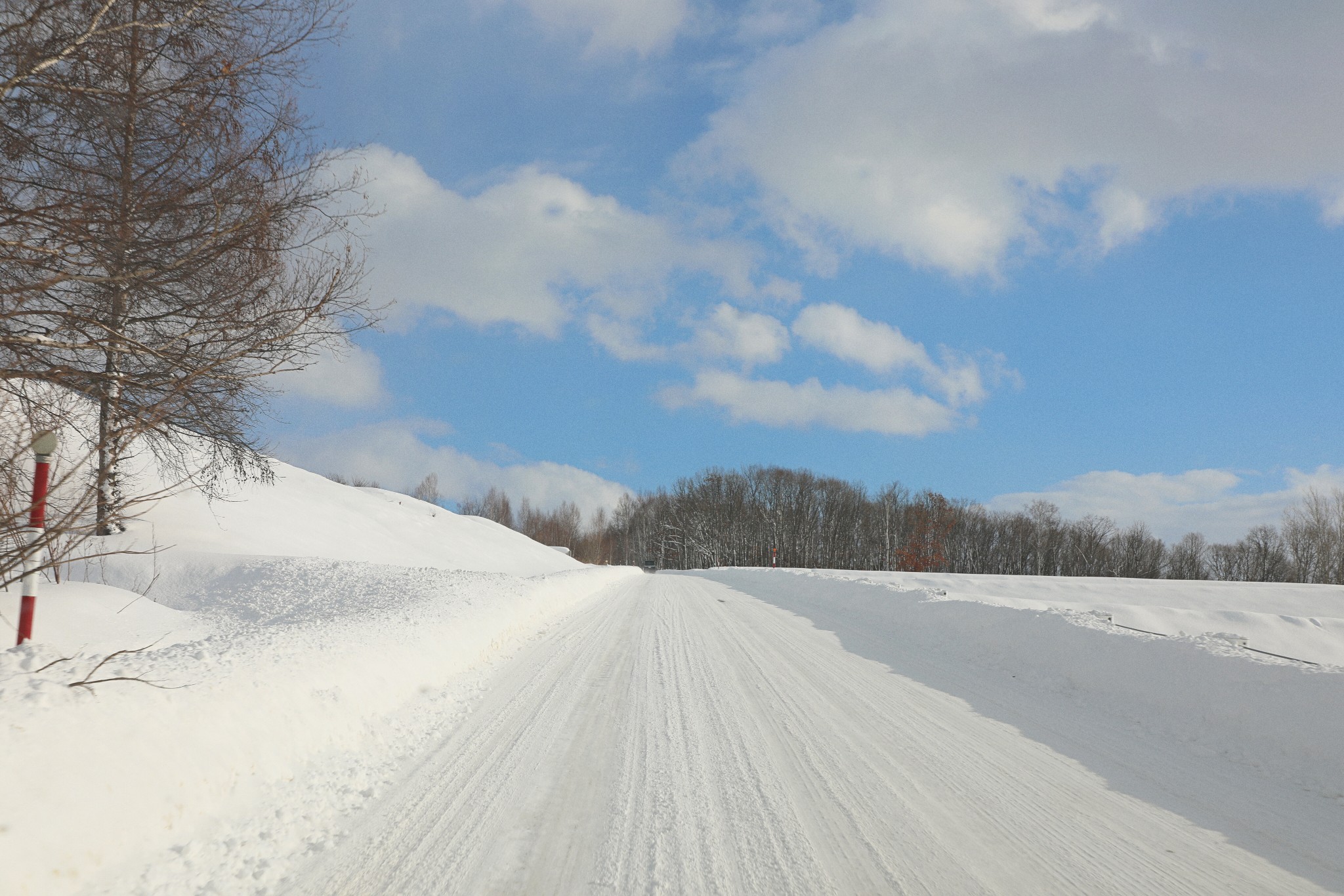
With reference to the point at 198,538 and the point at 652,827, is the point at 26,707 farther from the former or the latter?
the point at 198,538

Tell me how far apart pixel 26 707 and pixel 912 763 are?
5.11m

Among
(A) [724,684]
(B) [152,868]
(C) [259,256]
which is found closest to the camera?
(B) [152,868]

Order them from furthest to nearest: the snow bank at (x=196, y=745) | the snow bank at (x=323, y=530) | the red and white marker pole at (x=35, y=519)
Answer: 1. the snow bank at (x=323, y=530)
2. the red and white marker pole at (x=35, y=519)
3. the snow bank at (x=196, y=745)

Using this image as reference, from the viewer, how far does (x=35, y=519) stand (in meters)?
3.90

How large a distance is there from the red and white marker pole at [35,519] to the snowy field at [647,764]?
0.73 meters

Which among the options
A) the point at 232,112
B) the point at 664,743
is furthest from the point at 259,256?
the point at 664,743

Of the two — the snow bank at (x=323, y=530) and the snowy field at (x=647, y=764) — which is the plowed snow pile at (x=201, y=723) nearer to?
the snowy field at (x=647, y=764)

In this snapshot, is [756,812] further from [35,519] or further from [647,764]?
[35,519]

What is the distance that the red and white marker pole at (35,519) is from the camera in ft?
12.0

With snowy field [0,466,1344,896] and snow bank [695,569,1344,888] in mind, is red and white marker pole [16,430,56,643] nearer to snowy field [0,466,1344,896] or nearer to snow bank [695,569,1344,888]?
snowy field [0,466,1344,896]

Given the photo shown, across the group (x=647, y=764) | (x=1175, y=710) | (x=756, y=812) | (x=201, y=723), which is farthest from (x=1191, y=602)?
(x=201, y=723)

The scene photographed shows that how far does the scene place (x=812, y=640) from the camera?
1049 centimetres

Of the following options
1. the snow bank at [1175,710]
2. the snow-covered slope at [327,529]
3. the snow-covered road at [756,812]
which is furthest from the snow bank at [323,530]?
the snow bank at [1175,710]

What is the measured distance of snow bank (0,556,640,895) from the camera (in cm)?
274
